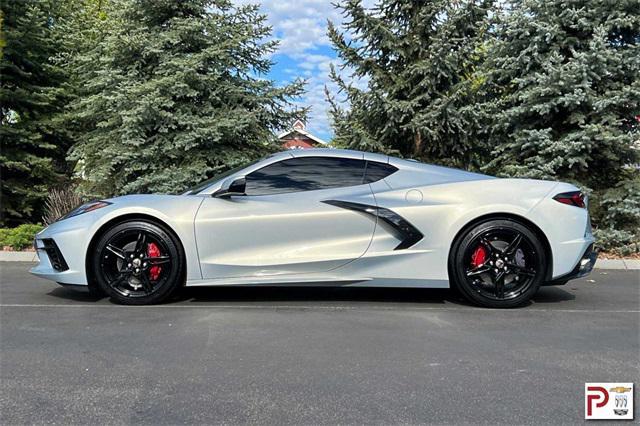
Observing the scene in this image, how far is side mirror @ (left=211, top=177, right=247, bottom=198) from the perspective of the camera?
4.77m

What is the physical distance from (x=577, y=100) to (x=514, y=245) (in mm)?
4355

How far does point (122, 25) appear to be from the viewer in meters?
9.56

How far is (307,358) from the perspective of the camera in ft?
11.6

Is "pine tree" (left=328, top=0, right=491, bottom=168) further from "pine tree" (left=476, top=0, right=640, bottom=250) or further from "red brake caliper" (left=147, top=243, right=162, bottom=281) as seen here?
"red brake caliper" (left=147, top=243, right=162, bottom=281)

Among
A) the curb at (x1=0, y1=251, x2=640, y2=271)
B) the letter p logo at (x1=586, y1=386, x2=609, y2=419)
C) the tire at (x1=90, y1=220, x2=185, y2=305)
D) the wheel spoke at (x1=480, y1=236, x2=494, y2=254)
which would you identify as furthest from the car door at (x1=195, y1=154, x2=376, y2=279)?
the curb at (x1=0, y1=251, x2=640, y2=271)

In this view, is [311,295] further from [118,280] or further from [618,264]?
[618,264]

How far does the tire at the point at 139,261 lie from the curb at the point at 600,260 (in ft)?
11.2

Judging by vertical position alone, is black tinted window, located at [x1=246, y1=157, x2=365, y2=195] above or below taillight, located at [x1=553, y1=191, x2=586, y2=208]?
above

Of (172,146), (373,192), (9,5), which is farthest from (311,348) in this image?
(9,5)

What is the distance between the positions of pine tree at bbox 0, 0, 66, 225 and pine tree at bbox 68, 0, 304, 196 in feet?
3.37

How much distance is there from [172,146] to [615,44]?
7374mm

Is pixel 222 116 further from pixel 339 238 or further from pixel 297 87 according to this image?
pixel 339 238

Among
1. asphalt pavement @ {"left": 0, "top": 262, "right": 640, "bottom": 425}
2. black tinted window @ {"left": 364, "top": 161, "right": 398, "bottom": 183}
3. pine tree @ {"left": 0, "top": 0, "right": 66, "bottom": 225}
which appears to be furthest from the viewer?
pine tree @ {"left": 0, "top": 0, "right": 66, "bottom": 225}

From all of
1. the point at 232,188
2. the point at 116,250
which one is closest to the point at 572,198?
the point at 232,188
